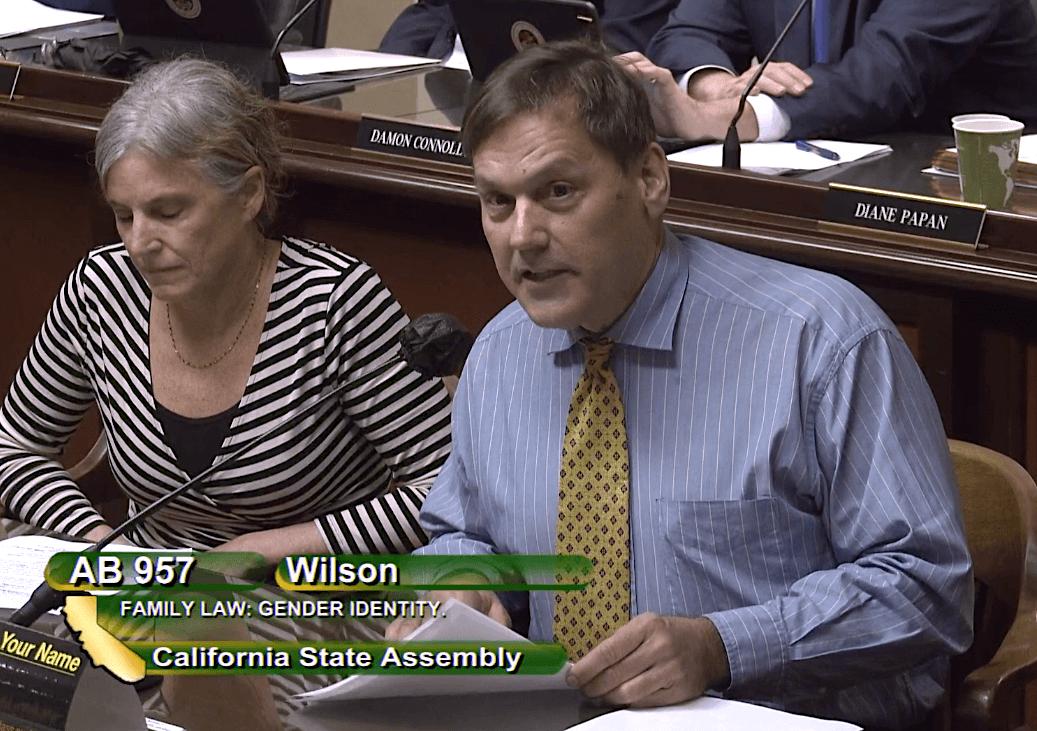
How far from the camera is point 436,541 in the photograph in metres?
1.65

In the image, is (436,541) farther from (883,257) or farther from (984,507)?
(883,257)

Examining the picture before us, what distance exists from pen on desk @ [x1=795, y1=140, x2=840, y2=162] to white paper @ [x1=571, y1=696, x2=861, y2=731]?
1389 millimetres

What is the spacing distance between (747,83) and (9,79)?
149cm

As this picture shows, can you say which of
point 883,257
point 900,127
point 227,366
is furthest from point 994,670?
point 900,127

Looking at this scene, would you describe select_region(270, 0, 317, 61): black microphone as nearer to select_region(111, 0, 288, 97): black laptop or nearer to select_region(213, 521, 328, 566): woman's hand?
select_region(111, 0, 288, 97): black laptop

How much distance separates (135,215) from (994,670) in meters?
1.11

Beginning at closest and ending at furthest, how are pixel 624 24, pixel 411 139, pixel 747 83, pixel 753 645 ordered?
pixel 753 645 → pixel 411 139 → pixel 747 83 → pixel 624 24

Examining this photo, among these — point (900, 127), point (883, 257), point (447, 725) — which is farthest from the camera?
point (900, 127)

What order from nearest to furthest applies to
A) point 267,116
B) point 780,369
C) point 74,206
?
point 780,369
point 267,116
point 74,206

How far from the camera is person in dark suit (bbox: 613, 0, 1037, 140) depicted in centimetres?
270

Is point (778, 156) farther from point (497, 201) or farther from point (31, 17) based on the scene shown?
point (31, 17)

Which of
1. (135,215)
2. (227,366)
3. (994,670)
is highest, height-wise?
(135,215)

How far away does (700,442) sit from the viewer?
1481 millimetres

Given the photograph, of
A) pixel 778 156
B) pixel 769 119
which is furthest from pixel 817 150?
pixel 769 119
